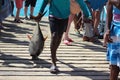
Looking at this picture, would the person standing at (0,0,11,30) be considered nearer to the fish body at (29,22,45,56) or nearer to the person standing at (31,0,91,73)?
the fish body at (29,22,45,56)

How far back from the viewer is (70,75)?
605cm

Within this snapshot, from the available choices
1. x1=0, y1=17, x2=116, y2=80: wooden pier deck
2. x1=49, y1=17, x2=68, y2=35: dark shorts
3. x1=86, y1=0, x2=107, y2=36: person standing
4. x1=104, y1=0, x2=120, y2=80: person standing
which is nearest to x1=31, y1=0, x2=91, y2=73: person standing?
x1=49, y1=17, x2=68, y2=35: dark shorts

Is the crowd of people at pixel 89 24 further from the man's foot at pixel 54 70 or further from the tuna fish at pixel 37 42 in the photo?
the tuna fish at pixel 37 42

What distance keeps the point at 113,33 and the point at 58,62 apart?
7.08ft

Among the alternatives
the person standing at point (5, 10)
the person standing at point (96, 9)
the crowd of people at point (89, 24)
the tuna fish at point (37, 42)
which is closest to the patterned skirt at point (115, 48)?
the crowd of people at point (89, 24)

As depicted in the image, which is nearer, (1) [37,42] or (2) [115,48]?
(2) [115,48]

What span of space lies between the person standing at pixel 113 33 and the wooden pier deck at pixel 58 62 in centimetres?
122

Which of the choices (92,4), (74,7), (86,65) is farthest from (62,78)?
(92,4)

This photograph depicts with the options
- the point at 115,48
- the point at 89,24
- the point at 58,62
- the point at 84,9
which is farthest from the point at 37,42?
the point at 115,48

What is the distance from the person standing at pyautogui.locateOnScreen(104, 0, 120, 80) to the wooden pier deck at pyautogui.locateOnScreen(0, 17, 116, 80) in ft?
4.02

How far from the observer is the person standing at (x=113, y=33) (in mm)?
4711

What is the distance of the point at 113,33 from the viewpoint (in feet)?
15.7

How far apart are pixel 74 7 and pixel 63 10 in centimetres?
200

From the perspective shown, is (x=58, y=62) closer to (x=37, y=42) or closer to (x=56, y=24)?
(x=37, y=42)
